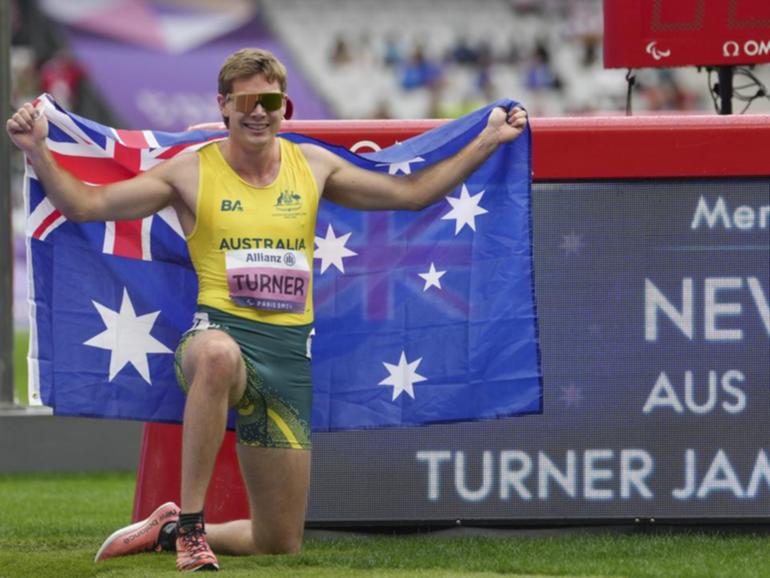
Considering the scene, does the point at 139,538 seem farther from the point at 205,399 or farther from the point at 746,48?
the point at 746,48

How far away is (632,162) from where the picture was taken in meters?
6.83

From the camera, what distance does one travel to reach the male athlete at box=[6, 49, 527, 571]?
240 inches

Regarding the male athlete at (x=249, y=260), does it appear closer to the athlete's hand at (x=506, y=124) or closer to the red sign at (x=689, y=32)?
the athlete's hand at (x=506, y=124)

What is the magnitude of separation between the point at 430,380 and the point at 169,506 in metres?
1.01

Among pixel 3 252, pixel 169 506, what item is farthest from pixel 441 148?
pixel 3 252

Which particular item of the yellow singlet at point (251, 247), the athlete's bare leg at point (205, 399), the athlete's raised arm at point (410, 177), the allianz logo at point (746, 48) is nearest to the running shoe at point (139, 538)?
the athlete's bare leg at point (205, 399)

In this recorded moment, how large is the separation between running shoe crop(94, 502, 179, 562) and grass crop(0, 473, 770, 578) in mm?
71

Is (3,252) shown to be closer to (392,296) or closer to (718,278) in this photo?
(392,296)

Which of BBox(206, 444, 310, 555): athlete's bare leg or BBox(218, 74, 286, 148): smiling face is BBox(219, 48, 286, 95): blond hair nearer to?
BBox(218, 74, 286, 148): smiling face

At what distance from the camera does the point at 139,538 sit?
6.44 meters

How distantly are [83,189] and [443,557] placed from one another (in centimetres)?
169

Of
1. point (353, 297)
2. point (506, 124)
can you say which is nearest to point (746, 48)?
point (506, 124)

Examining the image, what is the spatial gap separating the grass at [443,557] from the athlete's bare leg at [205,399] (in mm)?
294

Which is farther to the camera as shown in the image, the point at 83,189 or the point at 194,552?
the point at 83,189
